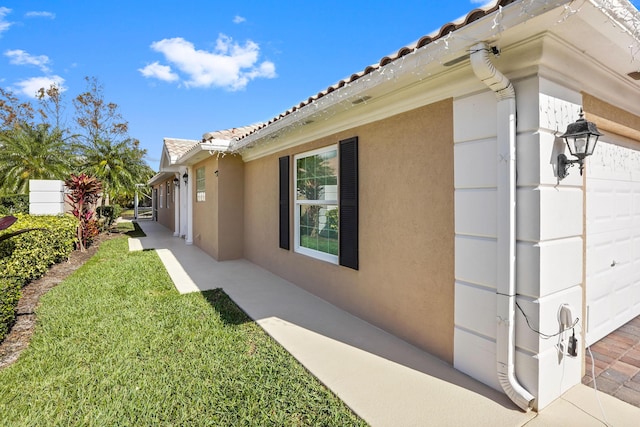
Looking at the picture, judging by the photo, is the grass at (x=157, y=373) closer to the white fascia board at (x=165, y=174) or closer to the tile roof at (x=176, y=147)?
the tile roof at (x=176, y=147)

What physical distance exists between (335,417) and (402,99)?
3666 millimetres

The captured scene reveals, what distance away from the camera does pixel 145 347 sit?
4.04m

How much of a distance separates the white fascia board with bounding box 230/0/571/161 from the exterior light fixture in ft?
3.69

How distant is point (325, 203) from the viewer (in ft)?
20.0

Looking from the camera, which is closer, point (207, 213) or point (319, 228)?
point (319, 228)

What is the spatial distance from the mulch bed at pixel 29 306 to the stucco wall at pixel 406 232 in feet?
14.6

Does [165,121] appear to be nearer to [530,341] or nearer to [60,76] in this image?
[60,76]

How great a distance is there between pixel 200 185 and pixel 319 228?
8197 millimetres

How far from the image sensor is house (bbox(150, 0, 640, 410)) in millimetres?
2789

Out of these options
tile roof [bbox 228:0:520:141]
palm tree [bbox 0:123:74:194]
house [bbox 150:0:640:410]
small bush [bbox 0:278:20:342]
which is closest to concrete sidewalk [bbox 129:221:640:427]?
house [bbox 150:0:640:410]

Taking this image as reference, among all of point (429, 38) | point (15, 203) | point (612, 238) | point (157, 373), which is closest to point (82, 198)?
point (15, 203)

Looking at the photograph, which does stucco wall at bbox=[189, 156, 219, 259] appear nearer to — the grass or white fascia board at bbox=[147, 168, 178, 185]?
white fascia board at bbox=[147, 168, 178, 185]

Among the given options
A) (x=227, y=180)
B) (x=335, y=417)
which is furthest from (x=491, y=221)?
(x=227, y=180)

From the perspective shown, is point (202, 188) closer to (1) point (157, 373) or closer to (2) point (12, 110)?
(1) point (157, 373)
